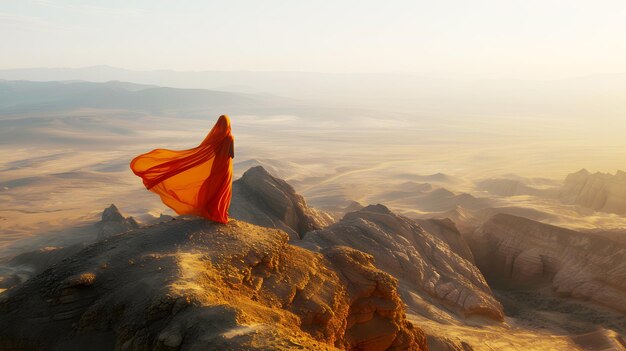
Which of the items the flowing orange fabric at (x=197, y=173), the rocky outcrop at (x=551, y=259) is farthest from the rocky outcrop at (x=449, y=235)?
the flowing orange fabric at (x=197, y=173)

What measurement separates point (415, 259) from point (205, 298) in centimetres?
989

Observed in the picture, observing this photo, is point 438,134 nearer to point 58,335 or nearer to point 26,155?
point 26,155

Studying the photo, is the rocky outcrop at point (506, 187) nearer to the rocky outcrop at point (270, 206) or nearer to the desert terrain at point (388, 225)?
the desert terrain at point (388, 225)

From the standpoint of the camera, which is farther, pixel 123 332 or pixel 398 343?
pixel 398 343

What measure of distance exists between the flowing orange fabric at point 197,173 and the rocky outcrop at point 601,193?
27.2 m

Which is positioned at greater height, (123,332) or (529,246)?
(123,332)

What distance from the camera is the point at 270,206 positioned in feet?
52.9

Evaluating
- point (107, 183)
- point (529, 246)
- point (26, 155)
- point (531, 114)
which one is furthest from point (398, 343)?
point (531, 114)

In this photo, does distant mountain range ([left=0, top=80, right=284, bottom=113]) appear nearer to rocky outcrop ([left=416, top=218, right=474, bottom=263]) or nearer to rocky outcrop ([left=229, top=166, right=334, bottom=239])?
rocky outcrop ([left=229, top=166, right=334, bottom=239])

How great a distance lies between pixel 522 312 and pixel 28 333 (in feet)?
43.2

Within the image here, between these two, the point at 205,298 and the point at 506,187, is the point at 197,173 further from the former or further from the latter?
the point at 506,187

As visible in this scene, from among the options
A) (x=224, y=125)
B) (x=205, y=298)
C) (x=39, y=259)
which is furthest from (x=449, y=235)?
(x=205, y=298)

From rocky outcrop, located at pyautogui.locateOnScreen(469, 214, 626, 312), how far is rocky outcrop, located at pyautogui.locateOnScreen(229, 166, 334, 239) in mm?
6099

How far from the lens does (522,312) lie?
14758 mm
